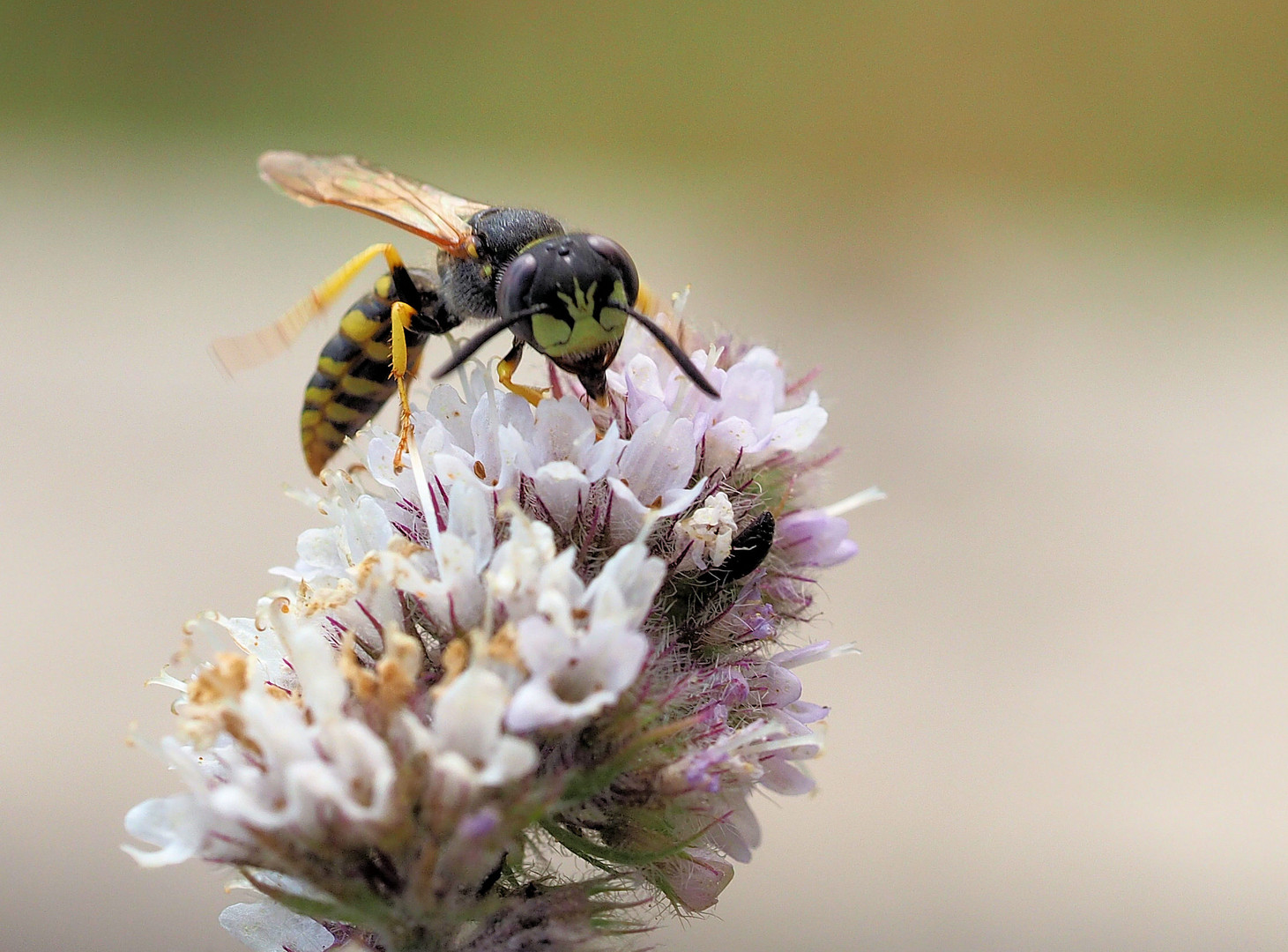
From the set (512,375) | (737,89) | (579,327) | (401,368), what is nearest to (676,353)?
(579,327)

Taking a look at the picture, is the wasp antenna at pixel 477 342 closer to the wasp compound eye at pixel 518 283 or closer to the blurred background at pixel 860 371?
the wasp compound eye at pixel 518 283

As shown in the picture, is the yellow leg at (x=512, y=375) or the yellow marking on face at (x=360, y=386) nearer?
the yellow leg at (x=512, y=375)

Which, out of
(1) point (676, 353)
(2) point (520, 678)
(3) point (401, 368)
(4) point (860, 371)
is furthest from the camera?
(4) point (860, 371)

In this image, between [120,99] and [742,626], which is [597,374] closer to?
[742,626]

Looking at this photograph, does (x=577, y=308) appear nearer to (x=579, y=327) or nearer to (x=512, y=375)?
(x=579, y=327)

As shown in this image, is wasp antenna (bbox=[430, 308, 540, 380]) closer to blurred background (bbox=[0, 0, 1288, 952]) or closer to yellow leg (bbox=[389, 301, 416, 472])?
yellow leg (bbox=[389, 301, 416, 472])

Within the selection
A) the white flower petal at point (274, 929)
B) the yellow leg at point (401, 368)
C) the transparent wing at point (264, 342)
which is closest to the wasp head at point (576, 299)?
the yellow leg at point (401, 368)

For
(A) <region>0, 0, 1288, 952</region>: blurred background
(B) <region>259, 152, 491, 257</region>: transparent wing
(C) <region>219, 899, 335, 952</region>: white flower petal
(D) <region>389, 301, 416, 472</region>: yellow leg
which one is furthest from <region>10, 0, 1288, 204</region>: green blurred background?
(C) <region>219, 899, 335, 952</region>: white flower petal
